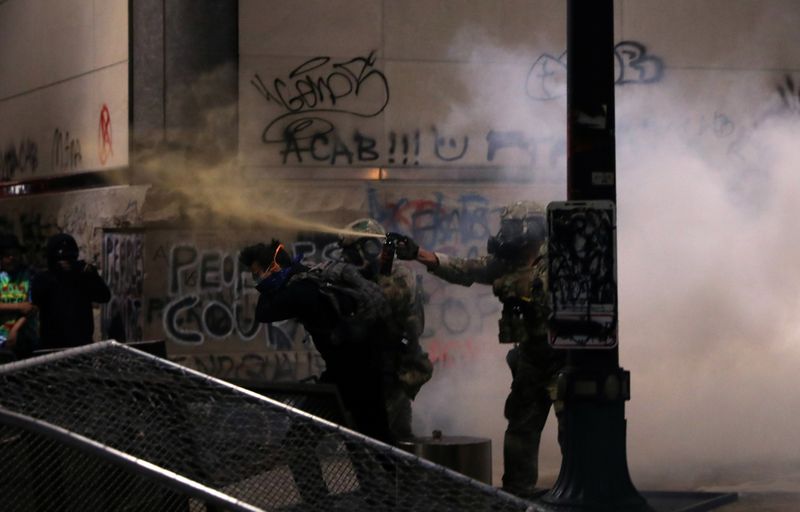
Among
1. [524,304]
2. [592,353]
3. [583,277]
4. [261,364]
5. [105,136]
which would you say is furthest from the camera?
[105,136]

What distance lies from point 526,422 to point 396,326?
112cm

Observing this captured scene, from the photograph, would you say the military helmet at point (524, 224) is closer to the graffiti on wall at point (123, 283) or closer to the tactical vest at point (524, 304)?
the tactical vest at point (524, 304)

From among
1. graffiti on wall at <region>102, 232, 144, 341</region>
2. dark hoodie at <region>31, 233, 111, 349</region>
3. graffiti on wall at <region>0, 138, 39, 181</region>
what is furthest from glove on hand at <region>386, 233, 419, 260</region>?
graffiti on wall at <region>0, 138, 39, 181</region>

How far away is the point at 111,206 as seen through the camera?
13008 mm

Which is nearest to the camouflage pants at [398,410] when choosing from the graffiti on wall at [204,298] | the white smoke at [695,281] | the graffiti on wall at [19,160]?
the white smoke at [695,281]

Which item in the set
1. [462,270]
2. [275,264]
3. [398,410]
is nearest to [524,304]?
[462,270]

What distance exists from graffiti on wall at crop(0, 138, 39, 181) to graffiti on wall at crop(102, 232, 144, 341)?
2.44 meters

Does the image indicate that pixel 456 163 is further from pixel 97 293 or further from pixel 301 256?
pixel 97 293

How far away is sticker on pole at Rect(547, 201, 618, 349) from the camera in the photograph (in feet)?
21.6

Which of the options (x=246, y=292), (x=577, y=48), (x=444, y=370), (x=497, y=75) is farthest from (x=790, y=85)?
(x=577, y=48)

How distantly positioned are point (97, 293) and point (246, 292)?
87.2 inches

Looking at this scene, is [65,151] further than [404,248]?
Yes

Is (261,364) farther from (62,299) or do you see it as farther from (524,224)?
(524,224)

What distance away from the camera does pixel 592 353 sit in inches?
265
